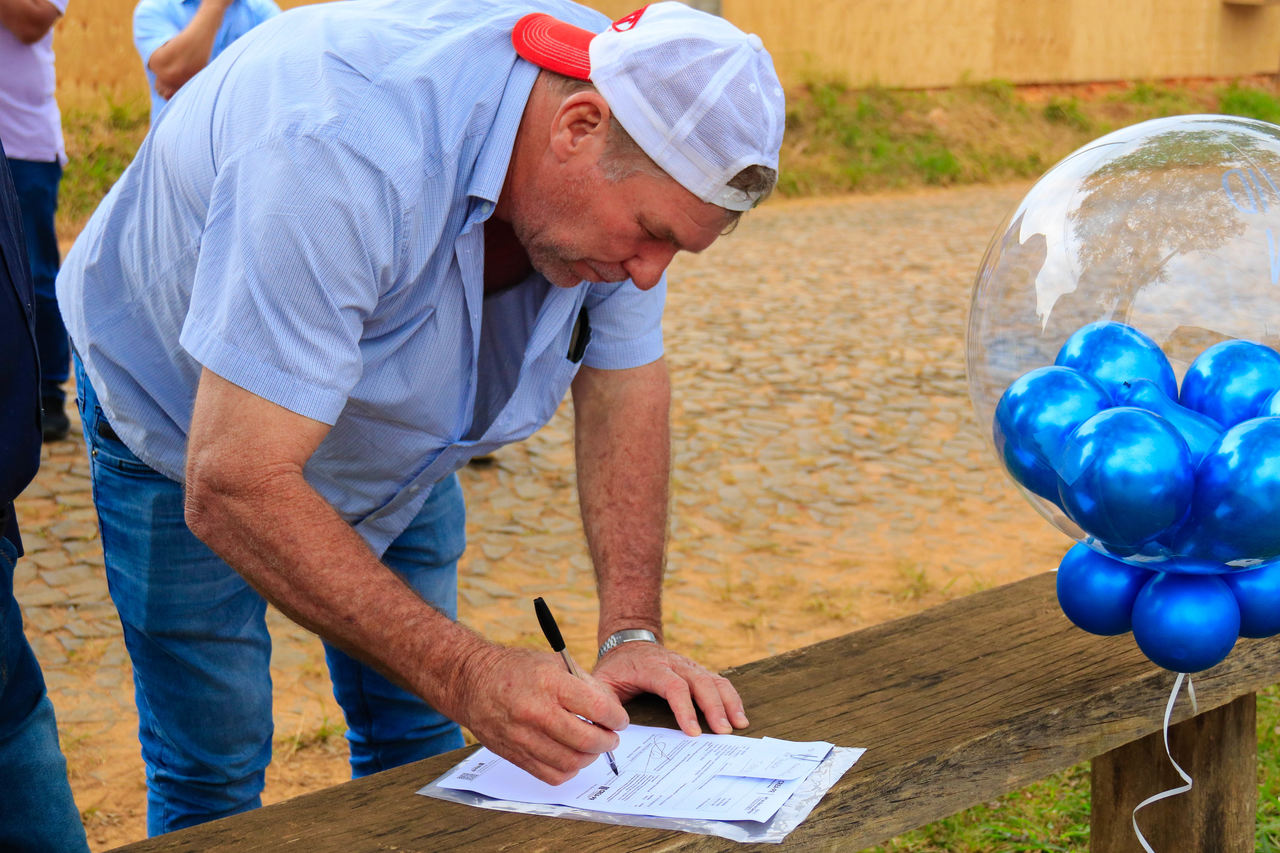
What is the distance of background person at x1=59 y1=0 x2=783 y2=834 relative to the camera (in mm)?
1743

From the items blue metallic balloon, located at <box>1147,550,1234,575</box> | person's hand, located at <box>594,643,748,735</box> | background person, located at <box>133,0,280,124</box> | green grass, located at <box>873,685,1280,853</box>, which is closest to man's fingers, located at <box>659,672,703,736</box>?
person's hand, located at <box>594,643,748,735</box>

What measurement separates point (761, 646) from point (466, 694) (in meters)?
2.58

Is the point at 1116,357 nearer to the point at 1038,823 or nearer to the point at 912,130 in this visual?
the point at 1038,823

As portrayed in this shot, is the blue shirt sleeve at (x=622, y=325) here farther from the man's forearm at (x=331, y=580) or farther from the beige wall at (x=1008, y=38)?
the beige wall at (x=1008, y=38)

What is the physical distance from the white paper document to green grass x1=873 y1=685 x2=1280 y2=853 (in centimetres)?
135

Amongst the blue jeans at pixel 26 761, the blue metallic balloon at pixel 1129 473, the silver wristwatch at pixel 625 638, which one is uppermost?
the blue metallic balloon at pixel 1129 473

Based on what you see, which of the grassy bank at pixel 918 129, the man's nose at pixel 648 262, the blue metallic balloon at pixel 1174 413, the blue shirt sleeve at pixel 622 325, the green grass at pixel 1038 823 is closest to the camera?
the blue metallic balloon at pixel 1174 413

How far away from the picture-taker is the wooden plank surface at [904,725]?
1.62m

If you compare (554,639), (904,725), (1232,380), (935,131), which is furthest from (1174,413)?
(935,131)

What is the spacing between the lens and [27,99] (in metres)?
5.04

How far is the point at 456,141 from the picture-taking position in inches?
74.8

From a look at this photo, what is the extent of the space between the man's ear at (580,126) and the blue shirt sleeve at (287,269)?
0.88 ft

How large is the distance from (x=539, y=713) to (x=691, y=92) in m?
0.87

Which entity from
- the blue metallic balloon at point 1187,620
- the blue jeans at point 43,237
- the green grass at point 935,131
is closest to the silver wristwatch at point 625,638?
the blue metallic balloon at point 1187,620
